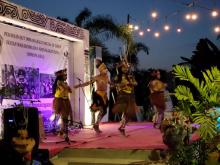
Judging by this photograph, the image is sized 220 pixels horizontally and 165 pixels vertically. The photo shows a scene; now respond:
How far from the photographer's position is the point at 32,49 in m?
11.2

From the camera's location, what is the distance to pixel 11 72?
1033cm

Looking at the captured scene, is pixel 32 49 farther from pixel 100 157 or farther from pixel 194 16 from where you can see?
pixel 194 16

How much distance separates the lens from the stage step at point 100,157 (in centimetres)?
817

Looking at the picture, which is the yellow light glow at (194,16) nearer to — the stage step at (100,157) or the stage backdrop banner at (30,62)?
the stage backdrop banner at (30,62)

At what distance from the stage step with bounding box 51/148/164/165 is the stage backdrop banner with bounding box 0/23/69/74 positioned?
272 cm

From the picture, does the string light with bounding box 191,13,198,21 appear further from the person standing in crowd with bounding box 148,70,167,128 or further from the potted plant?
the potted plant

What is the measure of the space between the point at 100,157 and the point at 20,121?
63.5 inches

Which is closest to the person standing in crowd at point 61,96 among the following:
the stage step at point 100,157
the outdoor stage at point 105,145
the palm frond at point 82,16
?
the outdoor stage at point 105,145

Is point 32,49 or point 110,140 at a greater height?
point 32,49

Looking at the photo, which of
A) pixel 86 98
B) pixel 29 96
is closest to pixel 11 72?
pixel 29 96

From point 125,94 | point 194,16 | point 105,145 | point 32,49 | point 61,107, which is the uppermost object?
point 194,16

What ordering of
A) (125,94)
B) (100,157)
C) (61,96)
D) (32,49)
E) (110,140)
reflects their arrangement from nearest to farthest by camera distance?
(100,157), (110,140), (125,94), (61,96), (32,49)

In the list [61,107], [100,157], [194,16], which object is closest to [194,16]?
[194,16]

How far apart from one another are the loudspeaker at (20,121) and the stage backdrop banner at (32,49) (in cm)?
198
